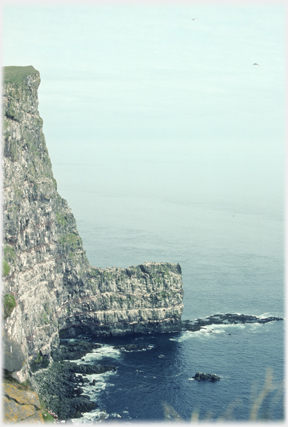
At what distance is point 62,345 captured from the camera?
368ft

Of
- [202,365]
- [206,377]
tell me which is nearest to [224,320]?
[202,365]

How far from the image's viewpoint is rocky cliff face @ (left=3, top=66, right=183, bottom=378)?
92.2 metres

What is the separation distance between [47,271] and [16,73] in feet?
149

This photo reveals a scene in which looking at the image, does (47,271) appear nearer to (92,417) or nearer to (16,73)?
(92,417)

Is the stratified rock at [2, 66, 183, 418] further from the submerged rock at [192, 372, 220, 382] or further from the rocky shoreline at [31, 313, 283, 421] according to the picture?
the submerged rock at [192, 372, 220, 382]

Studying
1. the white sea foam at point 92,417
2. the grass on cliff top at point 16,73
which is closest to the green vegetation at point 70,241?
the grass on cliff top at point 16,73

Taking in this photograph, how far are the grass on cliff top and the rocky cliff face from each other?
0.74ft

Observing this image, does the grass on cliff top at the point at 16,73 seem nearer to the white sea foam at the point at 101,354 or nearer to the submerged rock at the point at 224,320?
the white sea foam at the point at 101,354

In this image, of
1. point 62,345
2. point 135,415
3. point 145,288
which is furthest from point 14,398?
point 145,288

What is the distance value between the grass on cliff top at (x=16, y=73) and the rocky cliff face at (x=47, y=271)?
226 millimetres

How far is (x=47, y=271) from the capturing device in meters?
106

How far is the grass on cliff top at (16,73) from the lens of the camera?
3900 inches

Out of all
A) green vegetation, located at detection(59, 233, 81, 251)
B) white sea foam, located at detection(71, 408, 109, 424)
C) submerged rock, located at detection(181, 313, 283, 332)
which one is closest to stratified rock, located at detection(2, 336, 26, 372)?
white sea foam, located at detection(71, 408, 109, 424)

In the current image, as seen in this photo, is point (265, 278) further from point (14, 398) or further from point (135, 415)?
point (14, 398)
